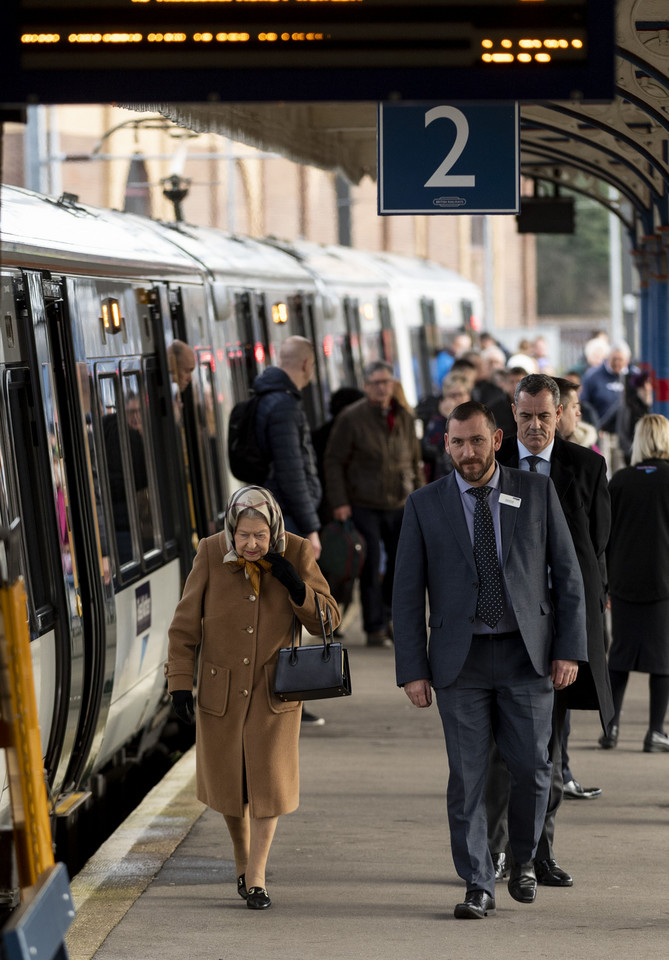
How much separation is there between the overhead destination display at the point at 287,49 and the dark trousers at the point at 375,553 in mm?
8244

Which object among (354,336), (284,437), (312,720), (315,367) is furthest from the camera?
(354,336)

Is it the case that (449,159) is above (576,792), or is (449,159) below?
above

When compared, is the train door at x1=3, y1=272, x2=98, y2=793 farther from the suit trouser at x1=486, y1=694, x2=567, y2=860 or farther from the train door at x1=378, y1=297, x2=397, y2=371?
the train door at x1=378, y1=297, x2=397, y2=371

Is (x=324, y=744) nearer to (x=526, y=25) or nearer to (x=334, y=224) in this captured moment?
(x=526, y=25)

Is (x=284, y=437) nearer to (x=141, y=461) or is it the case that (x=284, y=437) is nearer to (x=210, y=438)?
(x=141, y=461)

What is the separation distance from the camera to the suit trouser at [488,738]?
6105 mm

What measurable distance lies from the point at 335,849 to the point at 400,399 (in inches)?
204

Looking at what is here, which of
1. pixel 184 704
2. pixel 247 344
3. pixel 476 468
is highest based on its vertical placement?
pixel 247 344

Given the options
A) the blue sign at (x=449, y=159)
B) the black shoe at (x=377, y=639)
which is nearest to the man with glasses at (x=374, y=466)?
the black shoe at (x=377, y=639)

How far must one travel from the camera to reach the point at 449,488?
20.2ft

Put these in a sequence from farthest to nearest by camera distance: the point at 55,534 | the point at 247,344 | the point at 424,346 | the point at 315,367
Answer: the point at 424,346 < the point at 315,367 < the point at 247,344 < the point at 55,534

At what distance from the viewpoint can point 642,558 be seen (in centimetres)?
862

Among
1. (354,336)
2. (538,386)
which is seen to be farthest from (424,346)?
(538,386)

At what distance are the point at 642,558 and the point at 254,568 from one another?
3.00m
